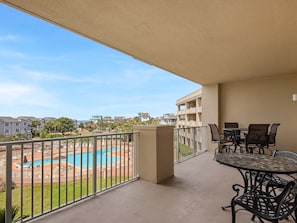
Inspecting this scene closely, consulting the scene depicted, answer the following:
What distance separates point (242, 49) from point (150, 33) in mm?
1808

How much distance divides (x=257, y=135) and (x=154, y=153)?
9.45 feet

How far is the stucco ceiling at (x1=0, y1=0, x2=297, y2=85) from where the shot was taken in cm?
209

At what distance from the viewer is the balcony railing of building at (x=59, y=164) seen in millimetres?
2037

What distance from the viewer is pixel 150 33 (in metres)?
2.81

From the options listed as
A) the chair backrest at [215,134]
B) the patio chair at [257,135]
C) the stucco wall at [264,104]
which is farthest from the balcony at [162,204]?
the stucco wall at [264,104]

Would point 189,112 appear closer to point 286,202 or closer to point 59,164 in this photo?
A: point 59,164

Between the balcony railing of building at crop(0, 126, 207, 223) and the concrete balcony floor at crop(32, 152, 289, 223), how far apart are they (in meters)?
0.21

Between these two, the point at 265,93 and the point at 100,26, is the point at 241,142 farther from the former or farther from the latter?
the point at 100,26

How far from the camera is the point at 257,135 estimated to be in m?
4.70

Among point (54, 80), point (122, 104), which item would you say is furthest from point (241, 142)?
point (122, 104)

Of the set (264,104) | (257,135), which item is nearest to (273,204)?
(257,135)

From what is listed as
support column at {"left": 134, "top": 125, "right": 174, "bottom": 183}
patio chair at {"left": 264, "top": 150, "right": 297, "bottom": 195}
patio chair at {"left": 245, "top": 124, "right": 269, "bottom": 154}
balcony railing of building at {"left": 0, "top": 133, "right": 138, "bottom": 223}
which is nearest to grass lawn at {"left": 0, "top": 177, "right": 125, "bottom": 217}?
balcony railing of building at {"left": 0, "top": 133, "right": 138, "bottom": 223}

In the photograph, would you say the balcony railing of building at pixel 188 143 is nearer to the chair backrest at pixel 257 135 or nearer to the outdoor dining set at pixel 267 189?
the chair backrest at pixel 257 135

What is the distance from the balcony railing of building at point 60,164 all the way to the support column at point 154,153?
12 cm
